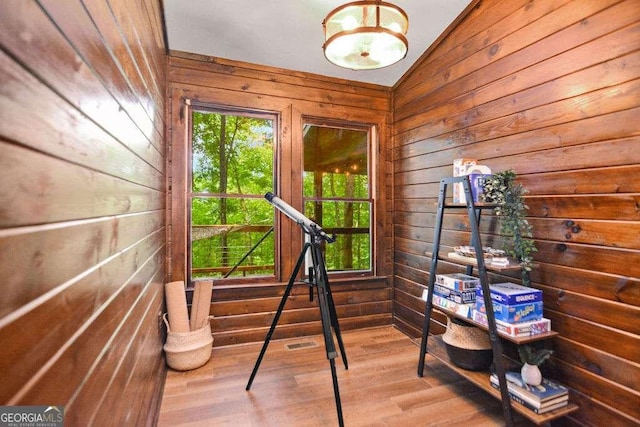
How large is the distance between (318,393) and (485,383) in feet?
3.40

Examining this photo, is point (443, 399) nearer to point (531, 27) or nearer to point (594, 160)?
point (594, 160)

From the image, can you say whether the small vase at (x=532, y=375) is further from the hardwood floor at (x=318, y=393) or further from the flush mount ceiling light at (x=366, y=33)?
the flush mount ceiling light at (x=366, y=33)

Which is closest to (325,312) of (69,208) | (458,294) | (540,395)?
(458,294)

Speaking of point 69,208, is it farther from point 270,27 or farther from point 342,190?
point 342,190

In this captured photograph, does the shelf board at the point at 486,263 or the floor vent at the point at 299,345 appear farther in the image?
the floor vent at the point at 299,345

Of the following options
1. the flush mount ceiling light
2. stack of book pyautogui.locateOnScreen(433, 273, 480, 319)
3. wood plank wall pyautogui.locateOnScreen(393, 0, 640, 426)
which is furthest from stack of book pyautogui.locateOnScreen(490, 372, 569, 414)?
the flush mount ceiling light

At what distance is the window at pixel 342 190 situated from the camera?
3158 millimetres

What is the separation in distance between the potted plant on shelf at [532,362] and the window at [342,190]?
171 centimetres

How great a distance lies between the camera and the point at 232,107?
2.82 metres

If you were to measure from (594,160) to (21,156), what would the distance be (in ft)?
7.22

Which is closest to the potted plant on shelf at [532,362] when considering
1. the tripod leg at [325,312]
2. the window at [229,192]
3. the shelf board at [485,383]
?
the shelf board at [485,383]

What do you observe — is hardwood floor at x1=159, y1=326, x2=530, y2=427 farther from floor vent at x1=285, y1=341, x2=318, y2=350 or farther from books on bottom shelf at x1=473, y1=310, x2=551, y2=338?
books on bottom shelf at x1=473, y1=310, x2=551, y2=338

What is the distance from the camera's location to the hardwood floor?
183 cm

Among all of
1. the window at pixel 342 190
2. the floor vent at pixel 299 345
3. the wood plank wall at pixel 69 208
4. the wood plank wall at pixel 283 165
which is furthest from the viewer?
→ the window at pixel 342 190
